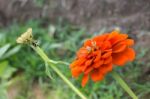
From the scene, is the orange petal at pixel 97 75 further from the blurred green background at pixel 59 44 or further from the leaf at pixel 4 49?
the leaf at pixel 4 49

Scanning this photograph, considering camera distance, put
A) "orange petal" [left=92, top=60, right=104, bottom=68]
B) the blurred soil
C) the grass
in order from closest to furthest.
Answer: "orange petal" [left=92, top=60, right=104, bottom=68]
the grass
the blurred soil

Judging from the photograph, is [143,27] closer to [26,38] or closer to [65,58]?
[65,58]

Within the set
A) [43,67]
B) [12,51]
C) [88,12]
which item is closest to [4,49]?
[12,51]

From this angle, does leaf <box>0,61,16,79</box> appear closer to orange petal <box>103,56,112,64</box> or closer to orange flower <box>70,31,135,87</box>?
orange flower <box>70,31,135,87</box>

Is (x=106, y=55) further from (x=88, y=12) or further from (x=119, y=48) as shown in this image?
(x=88, y=12)

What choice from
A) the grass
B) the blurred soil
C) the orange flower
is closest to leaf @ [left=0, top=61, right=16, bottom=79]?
the grass

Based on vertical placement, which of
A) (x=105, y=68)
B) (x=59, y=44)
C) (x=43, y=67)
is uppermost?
(x=59, y=44)

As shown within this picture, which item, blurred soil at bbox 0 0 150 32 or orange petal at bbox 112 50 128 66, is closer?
orange petal at bbox 112 50 128 66
